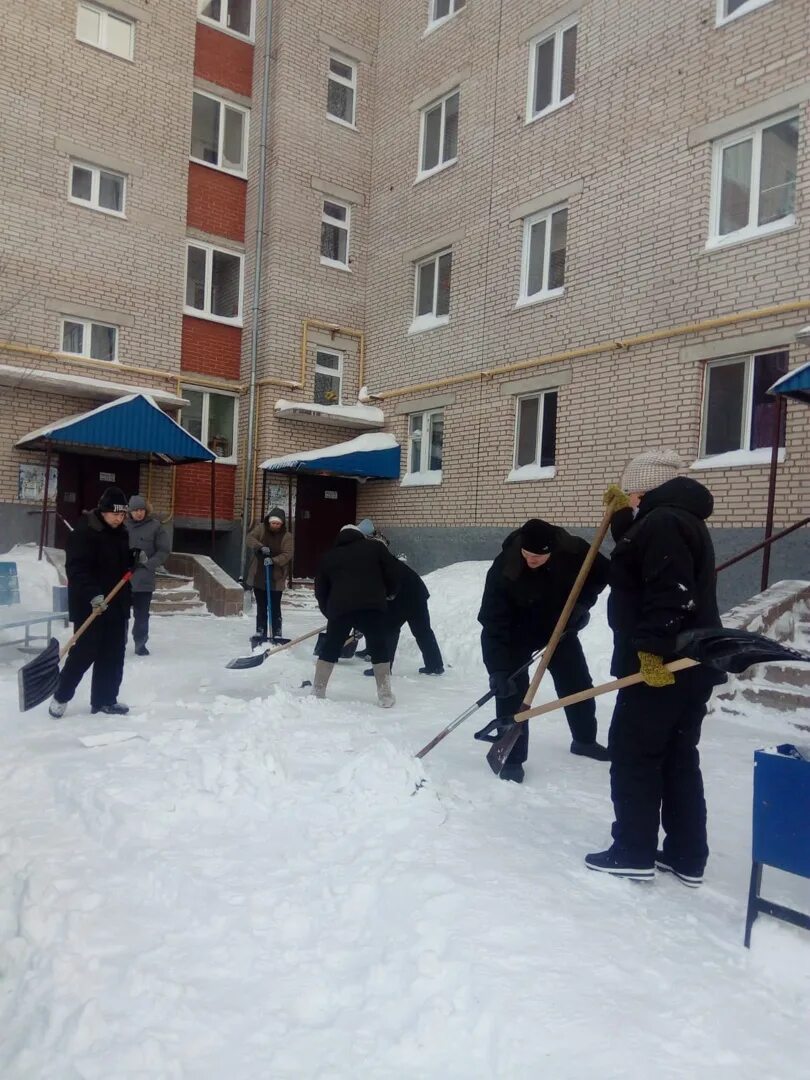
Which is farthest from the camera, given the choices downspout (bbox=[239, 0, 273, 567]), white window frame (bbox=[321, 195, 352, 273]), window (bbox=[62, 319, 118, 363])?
white window frame (bbox=[321, 195, 352, 273])

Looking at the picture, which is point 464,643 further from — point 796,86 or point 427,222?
point 427,222

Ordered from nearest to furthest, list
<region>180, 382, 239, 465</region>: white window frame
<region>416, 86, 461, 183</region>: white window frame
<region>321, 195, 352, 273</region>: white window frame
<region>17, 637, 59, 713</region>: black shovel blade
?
<region>17, 637, 59, 713</region>: black shovel blade < <region>416, 86, 461, 183</region>: white window frame < <region>180, 382, 239, 465</region>: white window frame < <region>321, 195, 352, 273</region>: white window frame

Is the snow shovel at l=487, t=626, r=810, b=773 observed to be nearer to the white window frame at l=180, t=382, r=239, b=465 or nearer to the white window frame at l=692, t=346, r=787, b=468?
the white window frame at l=692, t=346, r=787, b=468

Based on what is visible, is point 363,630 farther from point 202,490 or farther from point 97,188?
point 97,188

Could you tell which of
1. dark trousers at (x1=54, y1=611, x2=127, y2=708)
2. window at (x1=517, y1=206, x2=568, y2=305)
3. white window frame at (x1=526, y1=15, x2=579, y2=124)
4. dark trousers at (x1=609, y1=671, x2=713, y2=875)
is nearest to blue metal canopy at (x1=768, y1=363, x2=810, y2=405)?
window at (x1=517, y1=206, x2=568, y2=305)

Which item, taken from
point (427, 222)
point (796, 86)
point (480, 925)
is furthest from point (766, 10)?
point (480, 925)

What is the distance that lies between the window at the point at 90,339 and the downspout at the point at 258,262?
2.44 m

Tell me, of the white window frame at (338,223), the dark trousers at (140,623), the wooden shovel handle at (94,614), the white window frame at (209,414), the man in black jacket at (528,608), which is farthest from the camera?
the white window frame at (338,223)

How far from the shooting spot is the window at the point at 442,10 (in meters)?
14.3

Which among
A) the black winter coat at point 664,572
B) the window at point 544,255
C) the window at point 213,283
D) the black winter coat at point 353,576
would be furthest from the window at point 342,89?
the black winter coat at point 664,572

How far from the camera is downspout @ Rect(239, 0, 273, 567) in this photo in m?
14.7

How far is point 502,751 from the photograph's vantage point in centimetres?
419

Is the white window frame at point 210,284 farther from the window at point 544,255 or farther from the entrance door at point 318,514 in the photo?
the window at point 544,255

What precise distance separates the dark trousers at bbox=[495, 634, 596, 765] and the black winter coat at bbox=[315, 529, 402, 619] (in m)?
1.85
